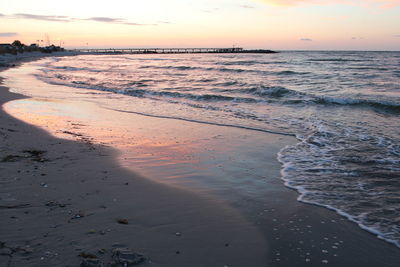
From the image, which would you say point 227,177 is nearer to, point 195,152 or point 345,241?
point 195,152

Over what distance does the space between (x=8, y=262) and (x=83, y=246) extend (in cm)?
67

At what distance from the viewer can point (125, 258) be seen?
10.0 feet

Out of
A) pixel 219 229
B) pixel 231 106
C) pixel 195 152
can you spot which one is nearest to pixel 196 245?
pixel 219 229

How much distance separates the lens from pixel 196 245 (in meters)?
3.46

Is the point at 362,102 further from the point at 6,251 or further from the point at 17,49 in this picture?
the point at 17,49

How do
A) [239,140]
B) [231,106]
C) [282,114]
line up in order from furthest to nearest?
[231,106] < [282,114] < [239,140]

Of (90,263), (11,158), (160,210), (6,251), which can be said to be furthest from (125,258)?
(11,158)

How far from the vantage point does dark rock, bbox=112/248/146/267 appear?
9.81ft

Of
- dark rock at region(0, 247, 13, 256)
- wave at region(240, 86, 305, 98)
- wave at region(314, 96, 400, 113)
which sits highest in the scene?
wave at region(240, 86, 305, 98)

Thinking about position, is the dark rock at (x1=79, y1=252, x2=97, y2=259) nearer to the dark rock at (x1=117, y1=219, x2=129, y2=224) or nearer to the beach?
the beach

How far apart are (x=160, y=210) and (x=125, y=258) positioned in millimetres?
1260

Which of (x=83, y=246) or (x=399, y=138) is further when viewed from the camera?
(x=399, y=138)

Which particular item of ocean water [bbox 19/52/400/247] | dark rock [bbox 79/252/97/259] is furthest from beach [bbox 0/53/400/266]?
ocean water [bbox 19/52/400/247]

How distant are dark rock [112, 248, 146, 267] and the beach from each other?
0.8 inches
